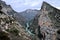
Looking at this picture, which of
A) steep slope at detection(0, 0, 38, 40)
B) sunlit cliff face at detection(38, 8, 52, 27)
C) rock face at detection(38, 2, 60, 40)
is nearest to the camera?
steep slope at detection(0, 0, 38, 40)

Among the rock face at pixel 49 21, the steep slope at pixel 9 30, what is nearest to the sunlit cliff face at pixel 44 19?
the rock face at pixel 49 21

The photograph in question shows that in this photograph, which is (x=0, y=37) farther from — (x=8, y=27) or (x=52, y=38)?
(x=52, y=38)

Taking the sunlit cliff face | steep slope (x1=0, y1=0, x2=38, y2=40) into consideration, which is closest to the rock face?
the sunlit cliff face

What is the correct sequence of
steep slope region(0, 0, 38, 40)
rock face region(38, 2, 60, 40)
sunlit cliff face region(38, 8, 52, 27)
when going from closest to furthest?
steep slope region(0, 0, 38, 40) → rock face region(38, 2, 60, 40) → sunlit cliff face region(38, 8, 52, 27)

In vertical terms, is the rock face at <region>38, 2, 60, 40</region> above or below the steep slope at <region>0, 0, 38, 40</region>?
below

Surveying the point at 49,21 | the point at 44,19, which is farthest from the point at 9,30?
the point at 44,19

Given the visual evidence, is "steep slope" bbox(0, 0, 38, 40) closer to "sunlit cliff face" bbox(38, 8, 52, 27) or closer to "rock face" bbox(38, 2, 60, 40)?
"rock face" bbox(38, 2, 60, 40)

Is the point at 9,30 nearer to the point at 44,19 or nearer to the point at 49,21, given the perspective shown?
the point at 49,21

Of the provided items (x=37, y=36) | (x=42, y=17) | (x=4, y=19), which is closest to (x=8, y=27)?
(x=4, y=19)

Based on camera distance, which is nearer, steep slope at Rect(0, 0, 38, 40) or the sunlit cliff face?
steep slope at Rect(0, 0, 38, 40)
